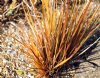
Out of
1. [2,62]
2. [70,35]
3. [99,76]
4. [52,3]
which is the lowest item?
[99,76]

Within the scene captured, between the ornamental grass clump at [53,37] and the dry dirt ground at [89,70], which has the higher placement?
the ornamental grass clump at [53,37]

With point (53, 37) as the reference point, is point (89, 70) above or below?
below

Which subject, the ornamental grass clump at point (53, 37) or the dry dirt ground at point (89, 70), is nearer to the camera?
the ornamental grass clump at point (53, 37)

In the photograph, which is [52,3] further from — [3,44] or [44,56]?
[3,44]

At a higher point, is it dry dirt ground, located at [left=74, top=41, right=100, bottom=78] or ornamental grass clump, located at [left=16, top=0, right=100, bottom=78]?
ornamental grass clump, located at [left=16, top=0, right=100, bottom=78]

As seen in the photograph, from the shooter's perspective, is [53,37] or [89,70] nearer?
[53,37]

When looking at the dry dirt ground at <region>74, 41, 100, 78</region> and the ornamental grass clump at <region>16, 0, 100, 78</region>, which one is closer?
the ornamental grass clump at <region>16, 0, 100, 78</region>

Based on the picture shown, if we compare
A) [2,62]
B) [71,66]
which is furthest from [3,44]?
[71,66]

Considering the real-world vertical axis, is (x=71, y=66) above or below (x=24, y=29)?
below
